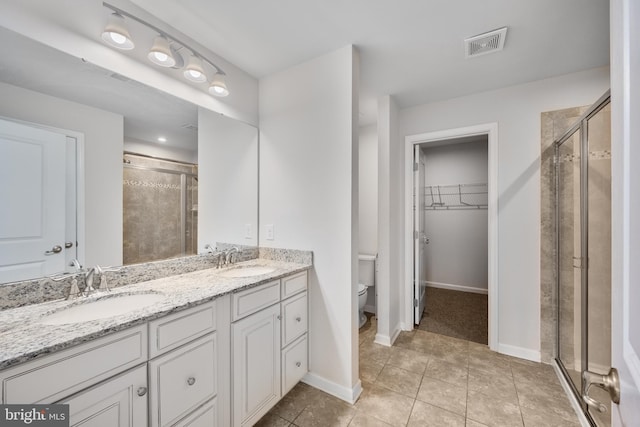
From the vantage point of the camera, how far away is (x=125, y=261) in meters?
1.45

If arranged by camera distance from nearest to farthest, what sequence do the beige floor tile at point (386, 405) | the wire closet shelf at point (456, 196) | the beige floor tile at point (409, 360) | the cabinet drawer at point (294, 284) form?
the beige floor tile at point (386, 405)
the cabinet drawer at point (294, 284)
the beige floor tile at point (409, 360)
the wire closet shelf at point (456, 196)

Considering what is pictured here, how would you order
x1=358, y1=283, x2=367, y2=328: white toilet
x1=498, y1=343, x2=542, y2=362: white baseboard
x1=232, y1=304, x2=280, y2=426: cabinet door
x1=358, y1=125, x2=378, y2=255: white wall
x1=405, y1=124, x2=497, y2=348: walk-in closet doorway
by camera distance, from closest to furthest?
x1=232, y1=304, x2=280, y2=426: cabinet door → x1=498, y1=343, x2=542, y2=362: white baseboard → x1=358, y1=283, x2=367, y2=328: white toilet → x1=405, y1=124, x2=497, y2=348: walk-in closet doorway → x1=358, y1=125, x2=378, y2=255: white wall

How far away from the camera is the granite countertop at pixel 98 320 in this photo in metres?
0.79

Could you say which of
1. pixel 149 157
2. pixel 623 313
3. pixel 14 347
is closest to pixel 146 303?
pixel 14 347

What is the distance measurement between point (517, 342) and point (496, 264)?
69 centimetres

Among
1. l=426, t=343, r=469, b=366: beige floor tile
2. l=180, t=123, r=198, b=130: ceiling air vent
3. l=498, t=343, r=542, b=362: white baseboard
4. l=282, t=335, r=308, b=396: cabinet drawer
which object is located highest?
l=180, t=123, r=198, b=130: ceiling air vent

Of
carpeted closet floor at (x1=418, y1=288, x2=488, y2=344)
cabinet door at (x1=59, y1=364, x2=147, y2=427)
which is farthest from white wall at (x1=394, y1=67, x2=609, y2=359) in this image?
cabinet door at (x1=59, y1=364, x2=147, y2=427)

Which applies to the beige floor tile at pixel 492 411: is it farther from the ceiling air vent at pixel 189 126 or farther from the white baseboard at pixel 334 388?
the ceiling air vent at pixel 189 126

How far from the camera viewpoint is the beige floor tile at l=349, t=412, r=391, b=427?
155cm

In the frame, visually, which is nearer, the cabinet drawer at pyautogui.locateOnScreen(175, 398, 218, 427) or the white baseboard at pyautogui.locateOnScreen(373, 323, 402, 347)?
the cabinet drawer at pyautogui.locateOnScreen(175, 398, 218, 427)

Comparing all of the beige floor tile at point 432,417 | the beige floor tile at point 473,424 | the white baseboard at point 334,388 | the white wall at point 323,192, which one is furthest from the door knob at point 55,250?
the beige floor tile at point 473,424

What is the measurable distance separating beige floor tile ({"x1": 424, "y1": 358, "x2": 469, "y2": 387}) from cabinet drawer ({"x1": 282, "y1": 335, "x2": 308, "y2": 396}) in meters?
0.97

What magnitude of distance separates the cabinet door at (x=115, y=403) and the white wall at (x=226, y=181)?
96 cm

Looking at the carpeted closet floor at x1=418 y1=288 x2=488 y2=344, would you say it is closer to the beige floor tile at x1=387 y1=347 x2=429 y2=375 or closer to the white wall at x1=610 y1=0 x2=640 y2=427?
the beige floor tile at x1=387 y1=347 x2=429 y2=375
